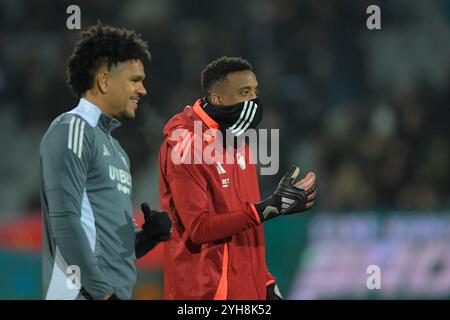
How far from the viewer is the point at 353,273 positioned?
8172 millimetres

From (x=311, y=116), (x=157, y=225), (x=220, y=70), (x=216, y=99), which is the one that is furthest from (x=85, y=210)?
(x=311, y=116)

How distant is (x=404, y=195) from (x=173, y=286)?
4.81 m

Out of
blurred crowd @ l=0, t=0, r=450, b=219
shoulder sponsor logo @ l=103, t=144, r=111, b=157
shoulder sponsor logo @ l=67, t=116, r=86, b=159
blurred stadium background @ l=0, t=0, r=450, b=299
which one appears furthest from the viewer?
blurred crowd @ l=0, t=0, r=450, b=219

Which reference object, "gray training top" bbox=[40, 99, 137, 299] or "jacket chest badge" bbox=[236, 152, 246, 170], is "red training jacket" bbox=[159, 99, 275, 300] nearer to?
"jacket chest badge" bbox=[236, 152, 246, 170]

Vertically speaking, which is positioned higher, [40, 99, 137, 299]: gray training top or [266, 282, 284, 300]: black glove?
[40, 99, 137, 299]: gray training top

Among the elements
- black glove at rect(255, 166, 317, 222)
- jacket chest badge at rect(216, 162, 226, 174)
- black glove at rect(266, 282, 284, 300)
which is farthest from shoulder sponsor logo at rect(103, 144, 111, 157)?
black glove at rect(266, 282, 284, 300)

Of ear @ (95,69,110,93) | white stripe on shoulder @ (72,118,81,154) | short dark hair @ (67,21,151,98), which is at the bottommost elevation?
white stripe on shoulder @ (72,118,81,154)

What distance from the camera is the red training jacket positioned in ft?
14.0

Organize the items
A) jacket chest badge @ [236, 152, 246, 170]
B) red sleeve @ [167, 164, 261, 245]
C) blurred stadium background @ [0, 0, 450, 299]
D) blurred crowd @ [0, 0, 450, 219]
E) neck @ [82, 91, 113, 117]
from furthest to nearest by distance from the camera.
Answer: blurred crowd @ [0, 0, 450, 219] → blurred stadium background @ [0, 0, 450, 299] → jacket chest badge @ [236, 152, 246, 170] → red sleeve @ [167, 164, 261, 245] → neck @ [82, 91, 113, 117]

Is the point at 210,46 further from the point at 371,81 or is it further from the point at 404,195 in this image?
the point at 404,195

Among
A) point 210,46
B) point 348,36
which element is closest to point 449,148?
point 348,36

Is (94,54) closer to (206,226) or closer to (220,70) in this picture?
(220,70)

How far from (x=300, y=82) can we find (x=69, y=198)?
7.24 meters

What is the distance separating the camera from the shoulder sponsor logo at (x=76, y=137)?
12.3 ft
